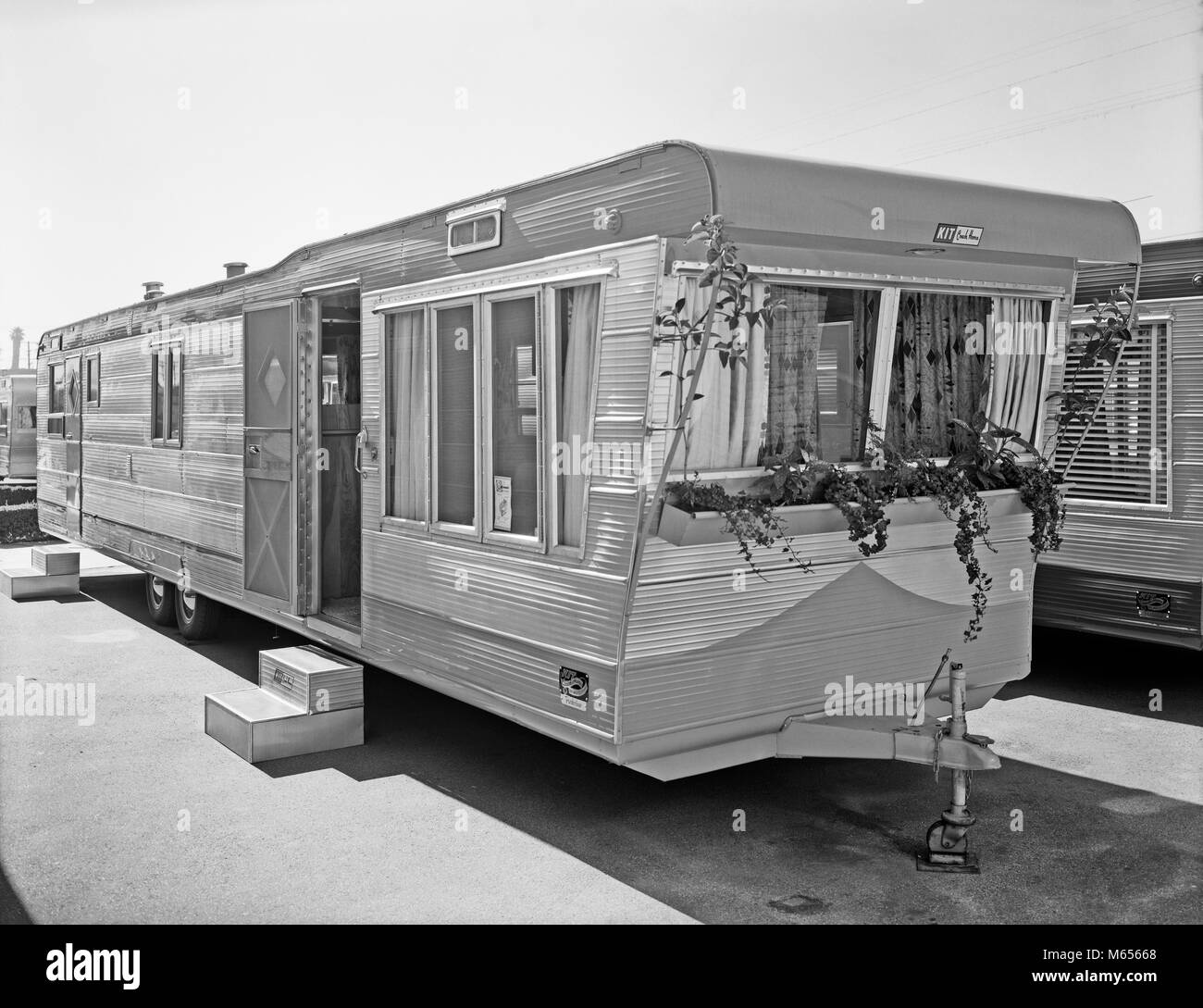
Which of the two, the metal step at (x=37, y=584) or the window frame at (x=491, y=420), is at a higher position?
the window frame at (x=491, y=420)

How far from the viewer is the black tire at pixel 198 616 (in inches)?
332

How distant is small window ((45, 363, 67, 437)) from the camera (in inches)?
457

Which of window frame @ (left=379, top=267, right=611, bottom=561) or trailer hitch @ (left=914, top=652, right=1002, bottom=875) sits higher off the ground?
window frame @ (left=379, top=267, right=611, bottom=561)

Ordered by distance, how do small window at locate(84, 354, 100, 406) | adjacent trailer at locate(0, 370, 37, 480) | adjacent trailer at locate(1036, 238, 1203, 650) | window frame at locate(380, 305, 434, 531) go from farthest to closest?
1. adjacent trailer at locate(0, 370, 37, 480)
2. small window at locate(84, 354, 100, 406)
3. adjacent trailer at locate(1036, 238, 1203, 650)
4. window frame at locate(380, 305, 434, 531)

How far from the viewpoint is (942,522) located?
4.95m

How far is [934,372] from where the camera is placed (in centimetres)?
495

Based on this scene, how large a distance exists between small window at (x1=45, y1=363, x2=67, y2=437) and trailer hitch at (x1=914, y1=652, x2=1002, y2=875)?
9858mm

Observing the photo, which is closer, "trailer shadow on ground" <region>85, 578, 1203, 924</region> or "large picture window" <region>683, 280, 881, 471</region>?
"trailer shadow on ground" <region>85, 578, 1203, 924</region>

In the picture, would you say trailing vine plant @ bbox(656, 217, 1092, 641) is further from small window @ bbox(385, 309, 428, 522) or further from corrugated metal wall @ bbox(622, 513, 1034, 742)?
small window @ bbox(385, 309, 428, 522)

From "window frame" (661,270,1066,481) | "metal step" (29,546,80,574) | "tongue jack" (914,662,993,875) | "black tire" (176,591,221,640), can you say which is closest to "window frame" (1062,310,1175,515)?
"window frame" (661,270,1066,481)

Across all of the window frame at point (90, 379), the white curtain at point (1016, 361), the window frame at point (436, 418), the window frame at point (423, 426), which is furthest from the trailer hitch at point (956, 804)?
the window frame at point (90, 379)

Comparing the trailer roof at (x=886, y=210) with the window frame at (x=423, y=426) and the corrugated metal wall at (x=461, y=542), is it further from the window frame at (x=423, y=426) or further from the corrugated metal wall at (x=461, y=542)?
the window frame at (x=423, y=426)

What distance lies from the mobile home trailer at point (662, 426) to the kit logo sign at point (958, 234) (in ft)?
0.04

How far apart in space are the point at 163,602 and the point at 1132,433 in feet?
23.1
